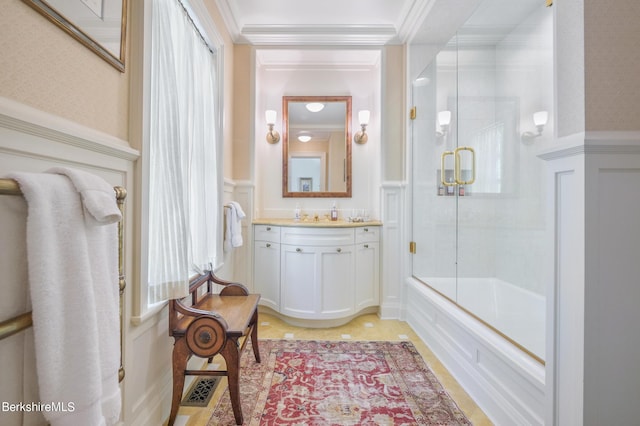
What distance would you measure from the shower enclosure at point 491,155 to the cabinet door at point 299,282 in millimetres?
1046

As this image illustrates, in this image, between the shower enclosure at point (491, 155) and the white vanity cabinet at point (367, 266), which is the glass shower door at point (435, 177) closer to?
the shower enclosure at point (491, 155)

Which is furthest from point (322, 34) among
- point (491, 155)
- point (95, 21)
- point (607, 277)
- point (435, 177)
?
point (607, 277)

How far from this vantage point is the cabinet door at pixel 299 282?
8.13 ft

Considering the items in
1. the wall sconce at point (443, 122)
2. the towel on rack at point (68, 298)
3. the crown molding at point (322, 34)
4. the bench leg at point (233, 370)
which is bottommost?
the bench leg at point (233, 370)

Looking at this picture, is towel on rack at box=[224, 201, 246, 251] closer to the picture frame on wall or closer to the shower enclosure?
the picture frame on wall

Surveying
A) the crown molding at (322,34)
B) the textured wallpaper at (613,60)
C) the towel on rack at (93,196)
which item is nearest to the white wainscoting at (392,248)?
the crown molding at (322,34)

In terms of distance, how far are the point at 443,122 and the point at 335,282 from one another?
1.74 metres

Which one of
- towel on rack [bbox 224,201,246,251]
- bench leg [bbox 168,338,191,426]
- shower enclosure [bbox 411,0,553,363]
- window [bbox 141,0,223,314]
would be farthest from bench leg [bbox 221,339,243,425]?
shower enclosure [bbox 411,0,553,363]

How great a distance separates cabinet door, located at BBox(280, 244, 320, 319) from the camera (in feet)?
8.13

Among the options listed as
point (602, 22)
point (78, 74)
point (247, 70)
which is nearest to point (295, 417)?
point (78, 74)

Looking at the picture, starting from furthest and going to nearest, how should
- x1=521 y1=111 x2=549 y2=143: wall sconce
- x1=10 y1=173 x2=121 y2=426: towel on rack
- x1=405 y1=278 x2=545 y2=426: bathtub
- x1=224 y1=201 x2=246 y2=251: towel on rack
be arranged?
x1=224 y1=201 x2=246 y2=251: towel on rack
x1=521 y1=111 x2=549 y2=143: wall sconce
x1=405 y1=278 x2=545 y2=426: bathtub
x1=10 y1=173 x2=121 y2=426: towel on rack

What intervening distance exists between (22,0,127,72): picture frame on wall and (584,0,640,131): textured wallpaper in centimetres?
172

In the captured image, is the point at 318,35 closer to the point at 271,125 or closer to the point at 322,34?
the point at 322,34

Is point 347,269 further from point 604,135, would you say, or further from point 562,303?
point 604,135
